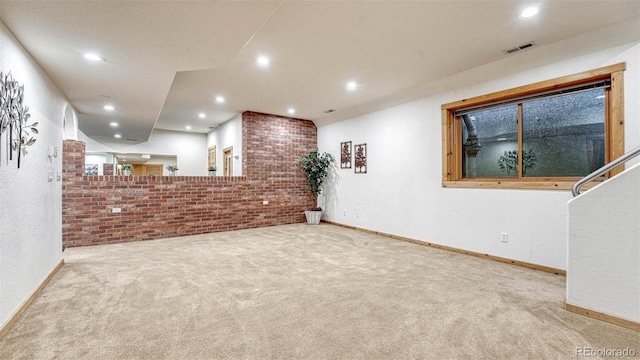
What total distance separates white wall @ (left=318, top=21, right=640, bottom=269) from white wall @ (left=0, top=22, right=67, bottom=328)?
4733mm

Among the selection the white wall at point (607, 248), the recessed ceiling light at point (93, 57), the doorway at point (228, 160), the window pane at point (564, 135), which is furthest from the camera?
the doorway at point (228, 160)

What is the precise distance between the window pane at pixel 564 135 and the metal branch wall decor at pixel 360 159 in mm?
2834

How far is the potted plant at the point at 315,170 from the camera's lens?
6.72 metres

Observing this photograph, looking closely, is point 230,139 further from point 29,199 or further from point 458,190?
point 458,190

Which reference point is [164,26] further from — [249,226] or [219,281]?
[249,226]

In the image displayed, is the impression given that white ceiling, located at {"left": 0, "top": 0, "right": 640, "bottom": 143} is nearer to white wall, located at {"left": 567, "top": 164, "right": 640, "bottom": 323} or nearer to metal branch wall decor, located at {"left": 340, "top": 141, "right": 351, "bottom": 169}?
white wall, located at {"left": 567, "top": 164, "right": 640, "bottom": 323}

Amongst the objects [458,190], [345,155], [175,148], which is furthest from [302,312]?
[175,148]

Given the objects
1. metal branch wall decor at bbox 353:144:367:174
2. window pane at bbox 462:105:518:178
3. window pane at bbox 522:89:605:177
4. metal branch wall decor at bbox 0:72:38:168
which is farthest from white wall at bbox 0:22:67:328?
window pane at bbox 522:89:605:177

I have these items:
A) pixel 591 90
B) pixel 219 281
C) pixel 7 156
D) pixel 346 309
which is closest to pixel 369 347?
pixel 346 309

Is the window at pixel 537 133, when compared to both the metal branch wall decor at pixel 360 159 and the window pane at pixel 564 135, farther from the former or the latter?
the metal branch wall decor at pixel 360 159

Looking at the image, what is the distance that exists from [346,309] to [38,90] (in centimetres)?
362

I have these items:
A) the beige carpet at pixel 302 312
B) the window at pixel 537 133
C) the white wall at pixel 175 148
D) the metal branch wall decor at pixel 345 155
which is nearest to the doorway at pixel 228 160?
the white wall at pixel 175 148

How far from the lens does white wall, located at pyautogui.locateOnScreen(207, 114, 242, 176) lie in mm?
6734

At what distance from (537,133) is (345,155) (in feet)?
11.8
